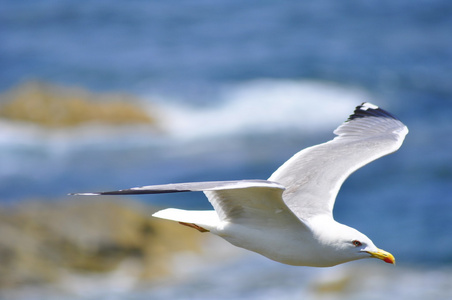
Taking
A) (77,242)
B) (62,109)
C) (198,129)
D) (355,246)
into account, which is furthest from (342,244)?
(62,109)

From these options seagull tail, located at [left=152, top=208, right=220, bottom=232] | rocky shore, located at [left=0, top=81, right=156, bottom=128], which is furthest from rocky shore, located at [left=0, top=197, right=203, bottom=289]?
rocky shore, located at [left=0, top=81, right=156, bottom=128]

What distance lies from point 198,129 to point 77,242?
8.86 m

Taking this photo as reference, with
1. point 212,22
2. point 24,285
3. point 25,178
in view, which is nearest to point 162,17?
point 212,22

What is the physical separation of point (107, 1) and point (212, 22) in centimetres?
455

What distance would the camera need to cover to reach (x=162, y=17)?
92.2 feet

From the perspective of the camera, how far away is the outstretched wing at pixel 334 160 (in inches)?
253

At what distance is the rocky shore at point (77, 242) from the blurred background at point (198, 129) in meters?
0.02

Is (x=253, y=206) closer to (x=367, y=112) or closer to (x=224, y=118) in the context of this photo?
(x=367, y=112)

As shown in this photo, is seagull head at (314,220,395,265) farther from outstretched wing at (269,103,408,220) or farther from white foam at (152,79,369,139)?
white foam at (152,79,369,139)

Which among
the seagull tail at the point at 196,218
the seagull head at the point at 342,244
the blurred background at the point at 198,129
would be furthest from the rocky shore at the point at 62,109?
the seagull head at the point at 342,244

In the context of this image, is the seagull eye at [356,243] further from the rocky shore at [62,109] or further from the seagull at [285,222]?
the rocky shore at [62,109]

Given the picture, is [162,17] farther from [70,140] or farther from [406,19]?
[70,140]

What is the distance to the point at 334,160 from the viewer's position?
22.9ft

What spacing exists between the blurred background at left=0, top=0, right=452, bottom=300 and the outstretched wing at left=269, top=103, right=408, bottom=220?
3.99m
